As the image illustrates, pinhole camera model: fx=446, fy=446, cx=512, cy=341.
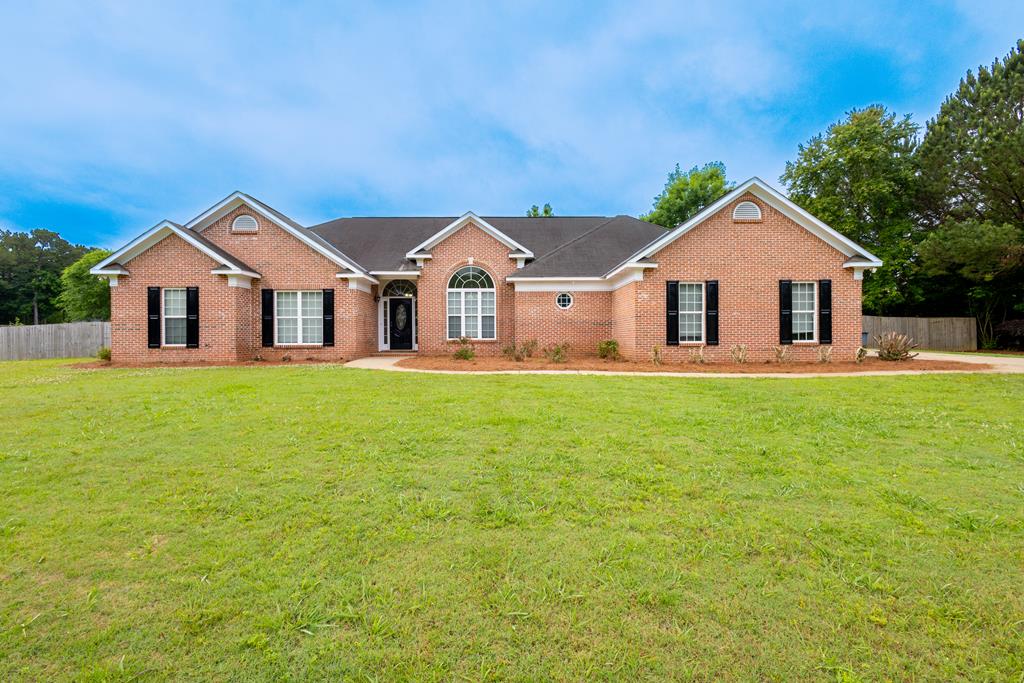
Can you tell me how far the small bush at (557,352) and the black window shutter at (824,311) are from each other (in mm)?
8054

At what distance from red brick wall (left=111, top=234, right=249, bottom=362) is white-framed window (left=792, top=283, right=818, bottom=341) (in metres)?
18.5

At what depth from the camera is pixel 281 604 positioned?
235cm

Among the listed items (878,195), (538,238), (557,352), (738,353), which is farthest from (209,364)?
(878,195)

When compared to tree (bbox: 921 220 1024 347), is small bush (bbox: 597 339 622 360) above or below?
below

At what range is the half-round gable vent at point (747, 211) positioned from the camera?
14.0 m

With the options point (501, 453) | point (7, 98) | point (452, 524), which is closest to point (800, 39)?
point (501, 453)

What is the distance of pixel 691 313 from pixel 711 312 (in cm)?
59

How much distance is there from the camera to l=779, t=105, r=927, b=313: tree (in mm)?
25078

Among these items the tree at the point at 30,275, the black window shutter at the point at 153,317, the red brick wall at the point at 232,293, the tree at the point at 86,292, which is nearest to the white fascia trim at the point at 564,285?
the red brick wall at the point at 232,293

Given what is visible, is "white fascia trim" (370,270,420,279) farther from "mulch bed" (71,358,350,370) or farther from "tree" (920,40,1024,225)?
"tree" (920,40,1024,225)

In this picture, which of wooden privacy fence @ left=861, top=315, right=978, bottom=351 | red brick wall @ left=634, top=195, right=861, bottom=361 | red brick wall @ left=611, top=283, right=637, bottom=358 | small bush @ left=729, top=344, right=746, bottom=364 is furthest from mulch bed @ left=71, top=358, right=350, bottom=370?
wooden privacy fence @ left=861, top=315, right=978, bottom=351

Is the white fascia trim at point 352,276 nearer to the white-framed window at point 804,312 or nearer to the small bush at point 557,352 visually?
the small bush at point 557,352

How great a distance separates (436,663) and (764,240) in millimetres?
15351

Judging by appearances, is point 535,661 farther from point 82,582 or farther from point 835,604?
point 82,582
